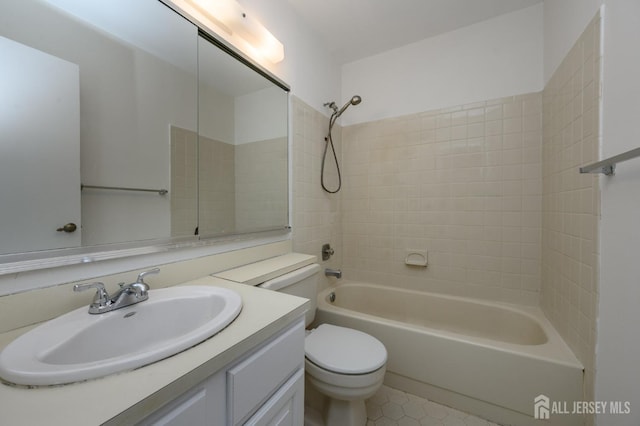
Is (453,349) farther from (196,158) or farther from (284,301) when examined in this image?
(196,158)

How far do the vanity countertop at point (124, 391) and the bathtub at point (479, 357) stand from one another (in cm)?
112

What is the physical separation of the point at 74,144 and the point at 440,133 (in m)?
2.08

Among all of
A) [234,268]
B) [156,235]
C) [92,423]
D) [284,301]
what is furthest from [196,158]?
[92,423]

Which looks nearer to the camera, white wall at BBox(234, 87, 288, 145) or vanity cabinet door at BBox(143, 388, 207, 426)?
vanity cabinet door at BBox(143, 388, 207, 426)

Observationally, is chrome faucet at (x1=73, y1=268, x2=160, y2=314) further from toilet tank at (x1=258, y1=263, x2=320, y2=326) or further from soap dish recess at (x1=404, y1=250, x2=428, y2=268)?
soap dish recess at (x1=404, y1=250, x2=428, y2=268)

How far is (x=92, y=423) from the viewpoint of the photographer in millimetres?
344

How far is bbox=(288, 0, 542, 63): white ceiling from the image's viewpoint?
1564mm

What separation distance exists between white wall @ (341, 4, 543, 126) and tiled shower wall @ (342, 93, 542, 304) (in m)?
0.10

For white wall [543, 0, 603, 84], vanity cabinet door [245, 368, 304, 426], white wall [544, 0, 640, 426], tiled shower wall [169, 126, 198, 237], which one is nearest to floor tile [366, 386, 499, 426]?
white wall [544, 0, 640, 426]

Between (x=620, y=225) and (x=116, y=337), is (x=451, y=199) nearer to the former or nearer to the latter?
(x=620, y=225)

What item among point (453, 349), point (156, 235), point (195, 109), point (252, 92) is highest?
point (252, 92)

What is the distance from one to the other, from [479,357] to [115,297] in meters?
1.60

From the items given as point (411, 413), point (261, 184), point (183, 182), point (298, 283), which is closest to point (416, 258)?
point (411, 413)

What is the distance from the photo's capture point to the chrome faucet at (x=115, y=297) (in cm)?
67
